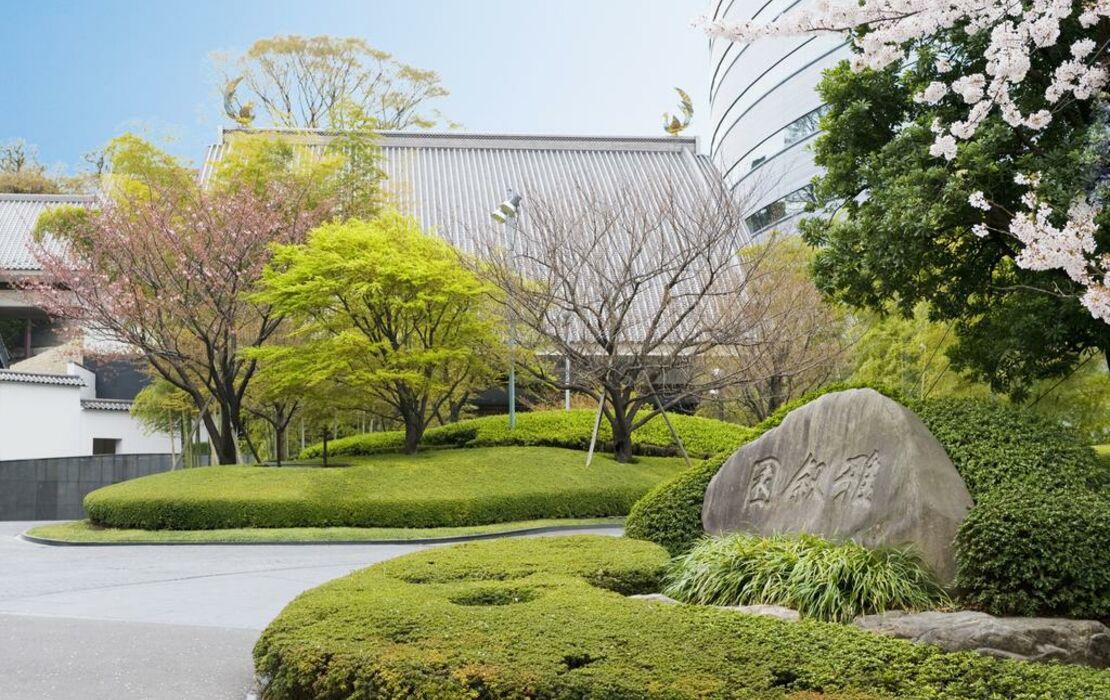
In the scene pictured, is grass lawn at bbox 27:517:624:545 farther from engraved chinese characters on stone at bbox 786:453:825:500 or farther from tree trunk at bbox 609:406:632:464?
engraved chinese characters on stone at bbox 786:453:825:500

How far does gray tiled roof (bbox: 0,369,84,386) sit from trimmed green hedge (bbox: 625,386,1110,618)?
1805 cm

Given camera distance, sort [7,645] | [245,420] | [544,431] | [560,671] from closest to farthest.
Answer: [560,671] → [7,645] → [544,431] → [245,420]

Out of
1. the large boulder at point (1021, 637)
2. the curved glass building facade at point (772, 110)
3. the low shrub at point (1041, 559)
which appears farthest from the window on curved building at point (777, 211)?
the large boulder at point (1021, 637)

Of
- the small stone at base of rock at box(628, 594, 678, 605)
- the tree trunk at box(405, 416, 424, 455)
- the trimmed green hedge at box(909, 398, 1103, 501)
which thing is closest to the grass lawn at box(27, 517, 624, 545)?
the tree trunk at box(405, 416, 424, 455)

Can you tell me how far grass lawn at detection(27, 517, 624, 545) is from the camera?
52.2 feet

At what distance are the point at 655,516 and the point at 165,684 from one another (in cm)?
440

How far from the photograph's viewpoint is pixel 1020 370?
10883 mm

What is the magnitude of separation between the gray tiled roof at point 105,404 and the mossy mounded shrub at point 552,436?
5.64 metres

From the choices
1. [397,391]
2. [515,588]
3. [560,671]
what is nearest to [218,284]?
[397,391]

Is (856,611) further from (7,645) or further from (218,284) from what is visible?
(218,284)

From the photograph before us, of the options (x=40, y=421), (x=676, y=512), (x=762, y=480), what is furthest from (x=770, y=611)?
(x=40, y=421)

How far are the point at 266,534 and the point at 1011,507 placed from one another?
1190cm

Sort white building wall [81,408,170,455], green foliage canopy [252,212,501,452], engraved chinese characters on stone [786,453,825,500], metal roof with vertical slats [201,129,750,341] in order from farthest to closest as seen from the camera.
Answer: metal roof with vertical slats [201,129,750,341], white building wall [81,408,170,455], green foliage canopy [252,212,501,452], engraved chinese characters on stone [786,453,825,500]

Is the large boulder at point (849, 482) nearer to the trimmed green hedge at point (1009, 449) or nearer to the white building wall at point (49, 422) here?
the trimmed green hedge at point (1009, 449)
